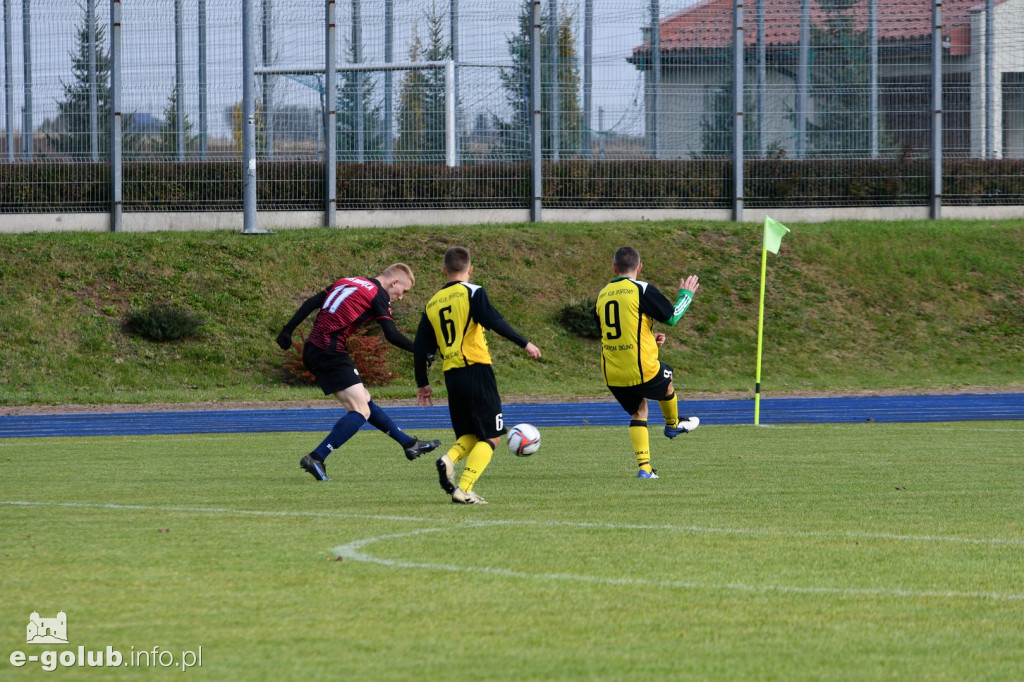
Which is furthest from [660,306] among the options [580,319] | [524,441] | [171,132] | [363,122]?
[171,132]

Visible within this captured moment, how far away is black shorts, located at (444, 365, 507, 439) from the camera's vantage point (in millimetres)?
8844

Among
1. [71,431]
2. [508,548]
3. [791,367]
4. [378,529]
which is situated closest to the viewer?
[508,548]

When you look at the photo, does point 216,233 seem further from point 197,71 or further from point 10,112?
point 10,112

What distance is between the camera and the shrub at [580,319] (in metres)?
23.0

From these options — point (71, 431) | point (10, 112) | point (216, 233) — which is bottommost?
point (71, 431)

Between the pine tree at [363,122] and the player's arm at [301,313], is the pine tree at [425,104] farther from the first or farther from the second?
the player's arm at [301,313]

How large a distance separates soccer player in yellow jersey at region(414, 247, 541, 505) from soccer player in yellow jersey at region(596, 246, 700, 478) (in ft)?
5.43

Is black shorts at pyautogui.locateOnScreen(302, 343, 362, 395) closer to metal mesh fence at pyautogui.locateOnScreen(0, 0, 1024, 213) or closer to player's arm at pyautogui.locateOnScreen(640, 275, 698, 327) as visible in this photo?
player's arm at pyautogui.locateOnScreen(640, 275, 698, 327)

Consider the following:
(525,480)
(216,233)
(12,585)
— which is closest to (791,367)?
(216,233)

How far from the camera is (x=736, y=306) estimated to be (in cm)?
2416

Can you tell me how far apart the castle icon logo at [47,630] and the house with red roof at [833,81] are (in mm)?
22483

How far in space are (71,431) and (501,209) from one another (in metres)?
12.3

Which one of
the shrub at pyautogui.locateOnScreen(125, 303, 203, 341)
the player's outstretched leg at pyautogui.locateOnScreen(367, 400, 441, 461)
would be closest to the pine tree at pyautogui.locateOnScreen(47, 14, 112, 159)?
Result: the shrub at pyautogui.locateOnScreen(125, 303, 203, 341)

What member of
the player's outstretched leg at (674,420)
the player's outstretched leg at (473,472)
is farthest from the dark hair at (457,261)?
the player's outstretched leg at (674,420)
